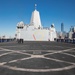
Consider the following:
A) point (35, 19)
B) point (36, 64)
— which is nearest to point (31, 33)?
point (35, 19)

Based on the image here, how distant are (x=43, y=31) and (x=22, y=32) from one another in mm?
12948

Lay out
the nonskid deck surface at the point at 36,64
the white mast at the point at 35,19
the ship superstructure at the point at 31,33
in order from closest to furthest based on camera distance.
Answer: the nonskid deck surface at the point at 36,64 → the ship superstructure at the point at 31,33 → the white mast at the point at 35,19

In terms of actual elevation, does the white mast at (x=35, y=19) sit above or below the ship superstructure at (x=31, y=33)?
above

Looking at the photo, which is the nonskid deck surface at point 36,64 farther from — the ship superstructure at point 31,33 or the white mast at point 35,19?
the white mast at point 35,19

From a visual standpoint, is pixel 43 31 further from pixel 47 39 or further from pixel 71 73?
pixel 71 73

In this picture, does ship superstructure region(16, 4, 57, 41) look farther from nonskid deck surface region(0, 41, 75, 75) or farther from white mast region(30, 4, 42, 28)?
nonskid deck surface region(0, 41, 75, 75)

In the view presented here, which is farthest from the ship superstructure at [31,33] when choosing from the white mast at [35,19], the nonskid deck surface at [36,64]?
the nonskid deck surface at [36,64]

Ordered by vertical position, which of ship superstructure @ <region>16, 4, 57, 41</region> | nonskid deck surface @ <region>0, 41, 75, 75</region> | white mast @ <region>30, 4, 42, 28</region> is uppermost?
white mast @ <region>30, 4, 42, 28</region>

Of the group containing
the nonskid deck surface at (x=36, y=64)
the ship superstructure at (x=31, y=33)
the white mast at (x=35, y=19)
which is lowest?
the nonskid deck surface at (x=36, y=64)

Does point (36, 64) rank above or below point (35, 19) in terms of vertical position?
below

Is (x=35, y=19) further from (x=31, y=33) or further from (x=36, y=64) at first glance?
(x=36, y=64)

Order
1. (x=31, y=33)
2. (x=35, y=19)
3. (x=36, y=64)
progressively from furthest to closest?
(x=35, y=19)
(x=31, y=33)
(x=36, y=64)

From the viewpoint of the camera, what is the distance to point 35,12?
292ft

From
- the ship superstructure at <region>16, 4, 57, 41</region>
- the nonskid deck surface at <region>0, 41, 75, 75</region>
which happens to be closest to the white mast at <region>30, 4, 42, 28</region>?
the ship superstructure at <region>16, 4, 57, 41</region>
